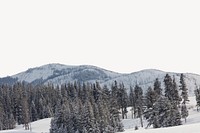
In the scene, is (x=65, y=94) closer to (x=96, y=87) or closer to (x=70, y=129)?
(x=96, y=87)

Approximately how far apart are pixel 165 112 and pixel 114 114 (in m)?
29.3

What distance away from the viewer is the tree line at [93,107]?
186 feet

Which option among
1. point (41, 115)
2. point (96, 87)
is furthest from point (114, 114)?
point (41, 115)

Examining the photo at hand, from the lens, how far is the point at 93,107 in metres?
77.8

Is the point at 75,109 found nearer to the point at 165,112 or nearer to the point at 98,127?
the point at 98,127

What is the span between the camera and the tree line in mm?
56778

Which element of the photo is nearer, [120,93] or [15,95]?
[120,93]

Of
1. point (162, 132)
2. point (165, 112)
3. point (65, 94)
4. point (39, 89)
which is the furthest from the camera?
point (39, 89)

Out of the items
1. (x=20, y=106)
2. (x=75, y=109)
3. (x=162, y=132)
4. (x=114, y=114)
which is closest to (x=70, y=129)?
(x=75, y=109)

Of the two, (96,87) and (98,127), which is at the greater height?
(96,87)

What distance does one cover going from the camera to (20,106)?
389ft

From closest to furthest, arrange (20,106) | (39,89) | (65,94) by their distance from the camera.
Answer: (20,106) → (65,94) → (39,89)

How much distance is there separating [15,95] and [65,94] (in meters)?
17.1

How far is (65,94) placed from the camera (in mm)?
127125
